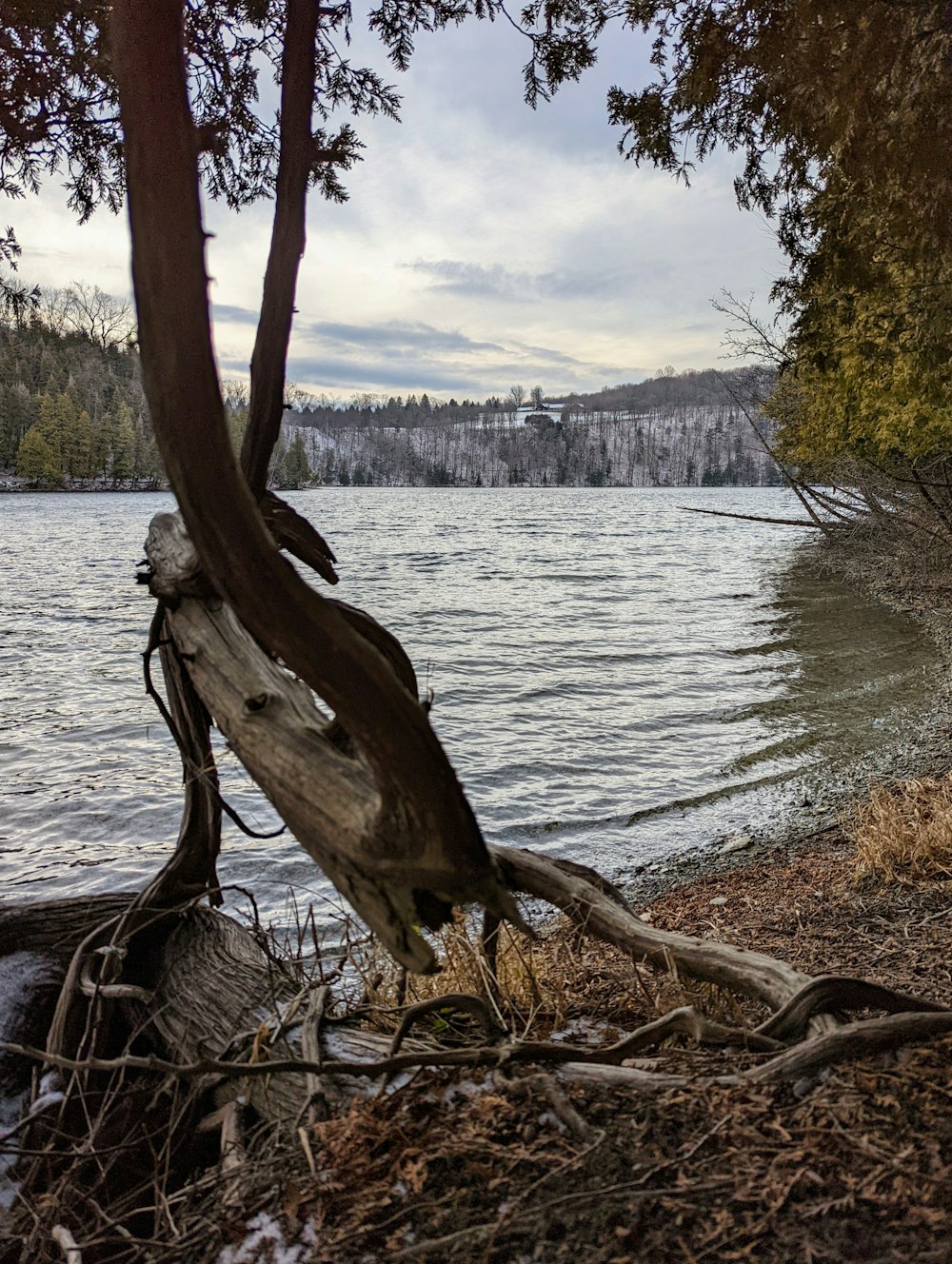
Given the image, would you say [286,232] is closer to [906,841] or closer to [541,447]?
[906,841]

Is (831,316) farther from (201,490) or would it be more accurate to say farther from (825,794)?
(201,490)

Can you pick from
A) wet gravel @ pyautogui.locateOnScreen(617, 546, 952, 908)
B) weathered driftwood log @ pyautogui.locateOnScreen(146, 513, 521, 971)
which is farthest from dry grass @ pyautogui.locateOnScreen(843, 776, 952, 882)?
weathered driftwood log @ pyautogui.locateOnScreen(146, 513, 521, 971)

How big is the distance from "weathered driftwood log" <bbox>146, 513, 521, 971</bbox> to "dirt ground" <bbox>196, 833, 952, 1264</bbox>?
0.55 m

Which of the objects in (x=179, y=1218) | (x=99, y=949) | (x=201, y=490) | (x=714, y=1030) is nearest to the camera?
(x=201, y=490)

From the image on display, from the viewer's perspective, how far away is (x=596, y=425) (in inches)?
7057

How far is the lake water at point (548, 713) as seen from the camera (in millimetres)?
7715

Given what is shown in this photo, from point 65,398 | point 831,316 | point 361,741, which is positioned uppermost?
point 65,398

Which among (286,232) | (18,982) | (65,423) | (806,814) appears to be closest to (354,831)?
(286,232)

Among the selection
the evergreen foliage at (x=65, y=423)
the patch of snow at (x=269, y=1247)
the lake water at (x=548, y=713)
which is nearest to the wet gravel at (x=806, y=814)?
the lake water at (x=548, y=713)

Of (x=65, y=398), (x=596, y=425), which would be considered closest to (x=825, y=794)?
(x=65, y=398)

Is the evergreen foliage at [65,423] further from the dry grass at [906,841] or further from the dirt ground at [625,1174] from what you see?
the dirt ground at [625,1174]

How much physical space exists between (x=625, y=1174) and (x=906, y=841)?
4.08 metres

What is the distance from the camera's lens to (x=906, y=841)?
17.0ft

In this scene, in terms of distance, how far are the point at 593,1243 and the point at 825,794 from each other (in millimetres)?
7368
